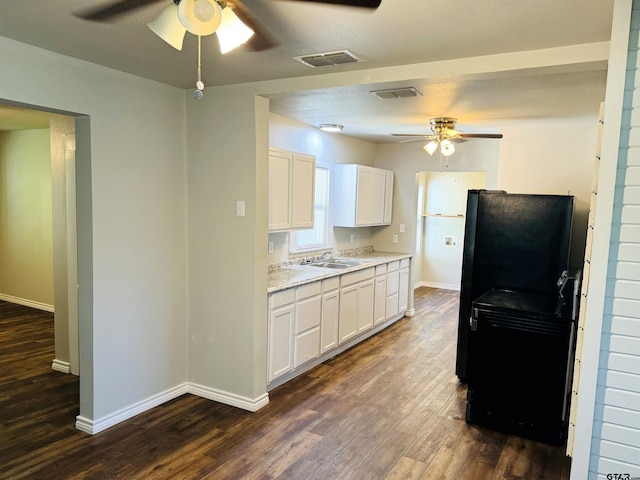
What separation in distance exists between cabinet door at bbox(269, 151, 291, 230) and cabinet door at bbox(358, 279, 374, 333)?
1.27 metres

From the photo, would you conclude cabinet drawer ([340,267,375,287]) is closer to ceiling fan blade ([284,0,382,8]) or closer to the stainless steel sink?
the stainless steel sink

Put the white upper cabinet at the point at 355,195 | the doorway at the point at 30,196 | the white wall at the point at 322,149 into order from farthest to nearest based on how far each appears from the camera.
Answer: the doorway at the point at 30,196, the white upper cabinet at the point at 355,195, the white wall at the point at 322,149

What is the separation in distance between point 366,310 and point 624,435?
10.8 ft

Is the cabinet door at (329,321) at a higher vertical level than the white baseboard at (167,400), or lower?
higher

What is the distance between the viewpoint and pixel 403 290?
6.16 meters

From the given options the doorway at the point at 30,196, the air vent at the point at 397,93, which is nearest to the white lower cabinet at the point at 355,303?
the air vent at the point at 397,93

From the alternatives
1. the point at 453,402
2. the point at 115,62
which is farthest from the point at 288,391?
the point at 115,62

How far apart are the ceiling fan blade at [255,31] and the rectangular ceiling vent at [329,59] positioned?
0.27m

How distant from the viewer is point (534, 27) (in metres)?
2.09

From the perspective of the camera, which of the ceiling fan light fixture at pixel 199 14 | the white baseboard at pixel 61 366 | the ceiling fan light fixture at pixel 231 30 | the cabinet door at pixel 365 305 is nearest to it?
the ceiling fan light fixture at pixel 199 14

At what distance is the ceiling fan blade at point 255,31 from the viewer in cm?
192

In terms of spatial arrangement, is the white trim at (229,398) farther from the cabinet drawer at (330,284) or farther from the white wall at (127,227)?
the cabinet drawer at (330,284)

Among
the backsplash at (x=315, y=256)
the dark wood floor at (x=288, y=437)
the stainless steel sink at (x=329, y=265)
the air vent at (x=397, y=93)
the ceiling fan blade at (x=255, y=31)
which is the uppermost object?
the ceiling fan blade at (x=255, y=31)

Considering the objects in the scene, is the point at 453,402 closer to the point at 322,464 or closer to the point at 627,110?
the point at 322,464
